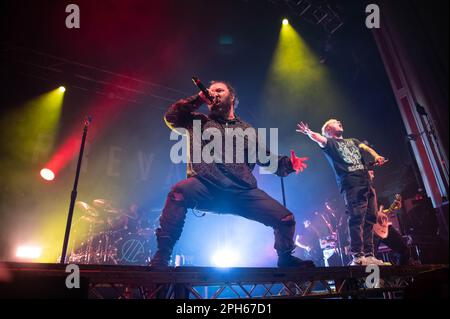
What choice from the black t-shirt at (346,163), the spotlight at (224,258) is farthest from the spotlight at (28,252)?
the black t-shirt at (346,163)

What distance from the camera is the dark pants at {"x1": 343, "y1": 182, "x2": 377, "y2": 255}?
437 centimetres

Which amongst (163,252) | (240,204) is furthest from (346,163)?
(163,252)

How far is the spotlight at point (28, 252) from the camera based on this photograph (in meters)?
8.50

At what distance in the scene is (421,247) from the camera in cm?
538

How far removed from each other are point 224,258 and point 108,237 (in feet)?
12.8

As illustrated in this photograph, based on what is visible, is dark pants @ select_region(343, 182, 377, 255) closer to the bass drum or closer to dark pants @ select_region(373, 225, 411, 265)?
dark pants @ select_region(373, 225, 411, 265)

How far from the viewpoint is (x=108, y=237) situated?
8.05 m

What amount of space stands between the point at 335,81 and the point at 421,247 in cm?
606

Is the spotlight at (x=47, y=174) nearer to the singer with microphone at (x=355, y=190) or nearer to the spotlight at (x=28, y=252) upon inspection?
the spotlight at (x=28, y=252)

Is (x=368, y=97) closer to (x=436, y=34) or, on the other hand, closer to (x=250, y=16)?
(x=250, y=16)
